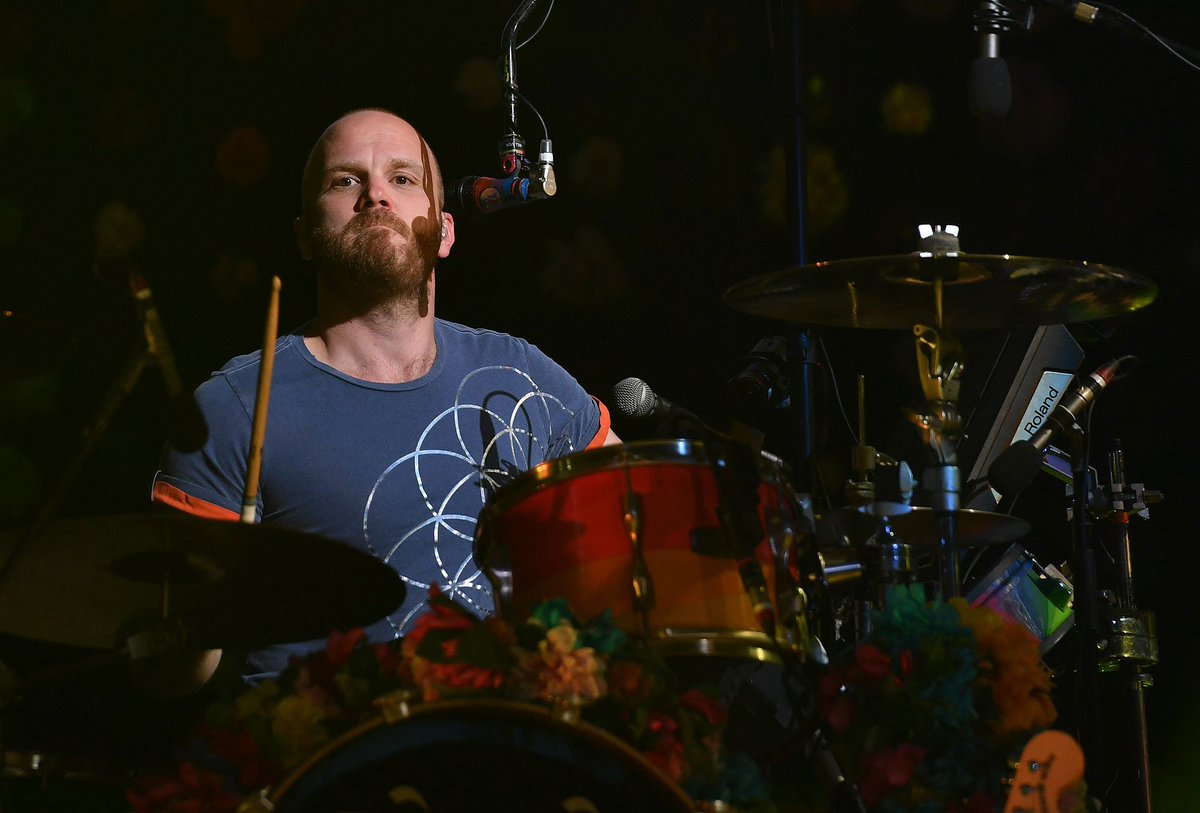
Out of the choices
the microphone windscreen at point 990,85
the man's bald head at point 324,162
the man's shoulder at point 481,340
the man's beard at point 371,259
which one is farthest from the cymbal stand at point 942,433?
the man's bald head at point 324,162

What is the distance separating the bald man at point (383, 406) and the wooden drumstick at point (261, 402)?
508 millimetres

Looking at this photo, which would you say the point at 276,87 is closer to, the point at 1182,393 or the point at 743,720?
the point at 743,720

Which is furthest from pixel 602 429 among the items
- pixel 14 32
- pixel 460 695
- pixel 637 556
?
pixel 14 32

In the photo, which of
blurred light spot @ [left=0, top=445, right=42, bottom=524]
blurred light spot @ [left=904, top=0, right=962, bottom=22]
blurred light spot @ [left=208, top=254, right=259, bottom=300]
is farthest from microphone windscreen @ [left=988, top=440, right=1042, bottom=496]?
blurred light spot @ [left=0, top=445, right=42, bottom=524]

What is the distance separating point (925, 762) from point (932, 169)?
2.47 m

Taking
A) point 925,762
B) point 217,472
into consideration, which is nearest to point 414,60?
point 217,472

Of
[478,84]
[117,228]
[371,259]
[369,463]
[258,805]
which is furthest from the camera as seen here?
[478,84]

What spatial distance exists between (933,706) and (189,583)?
997 millimetres

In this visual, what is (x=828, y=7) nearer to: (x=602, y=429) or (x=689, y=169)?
(x=689, y=169)

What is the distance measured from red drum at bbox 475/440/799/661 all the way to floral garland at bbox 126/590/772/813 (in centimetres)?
16

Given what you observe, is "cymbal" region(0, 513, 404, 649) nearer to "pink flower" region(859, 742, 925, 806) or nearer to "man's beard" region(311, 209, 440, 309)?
"pink flower" region(859, 742, 925, 806)

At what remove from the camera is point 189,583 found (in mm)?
1727

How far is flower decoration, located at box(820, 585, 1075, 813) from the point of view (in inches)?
69.1

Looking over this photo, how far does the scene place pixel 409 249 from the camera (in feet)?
9.07
